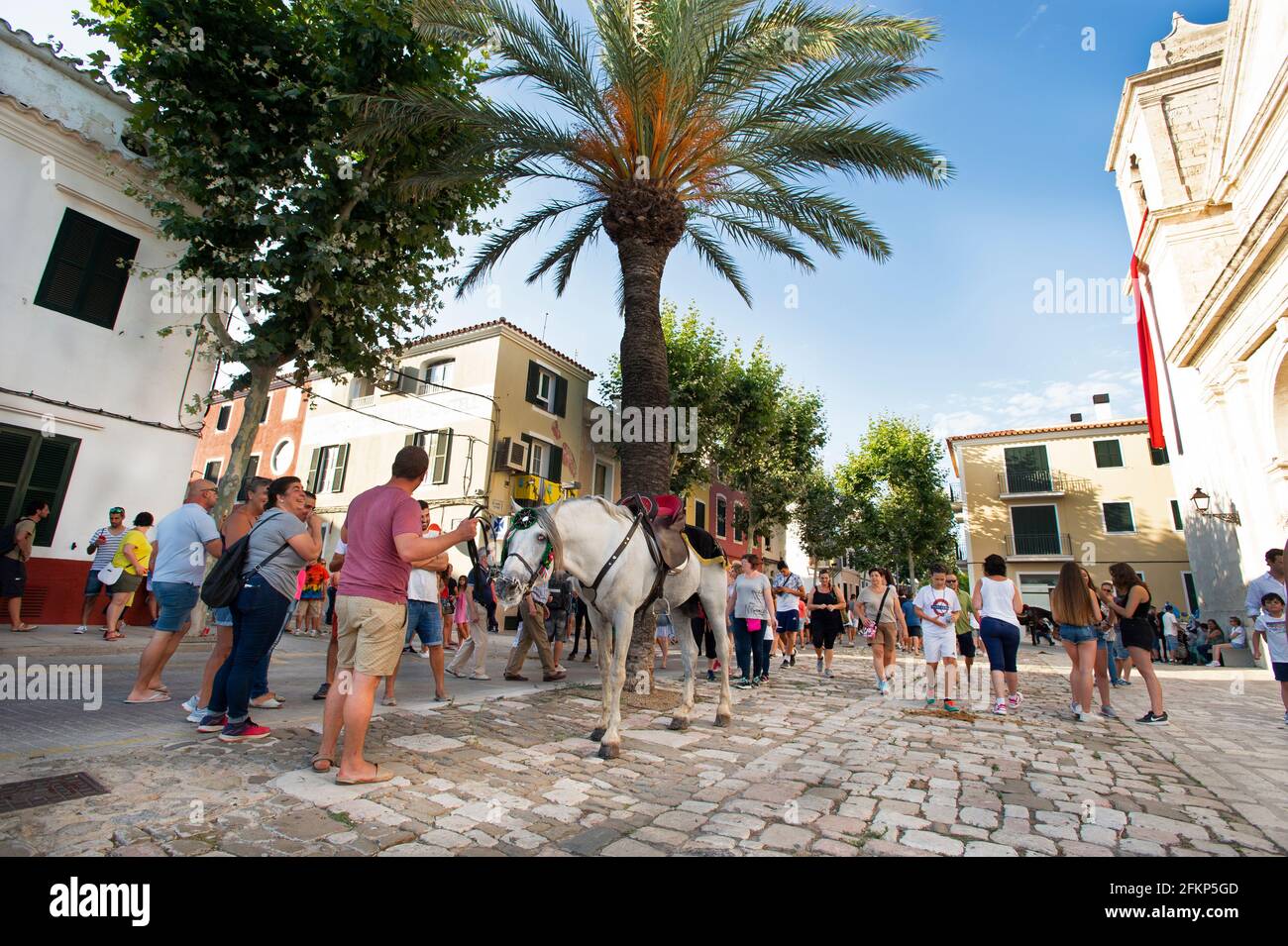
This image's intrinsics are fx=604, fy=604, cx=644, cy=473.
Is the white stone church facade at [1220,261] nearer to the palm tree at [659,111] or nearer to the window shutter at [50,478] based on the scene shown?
the palm tree at [659,111]

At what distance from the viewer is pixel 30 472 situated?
10.2 meters

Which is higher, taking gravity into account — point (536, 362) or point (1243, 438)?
point (536, 362)

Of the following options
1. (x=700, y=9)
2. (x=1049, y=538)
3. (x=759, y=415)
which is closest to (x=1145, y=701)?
(x=700, y=9)

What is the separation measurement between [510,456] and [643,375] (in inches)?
525

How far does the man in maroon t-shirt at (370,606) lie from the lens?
3.61m

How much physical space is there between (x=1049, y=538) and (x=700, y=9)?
36.5 m

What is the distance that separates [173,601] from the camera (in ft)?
16.7

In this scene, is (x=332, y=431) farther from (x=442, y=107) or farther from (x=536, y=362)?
(x=442, y=107)

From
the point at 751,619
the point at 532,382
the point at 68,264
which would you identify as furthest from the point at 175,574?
the point at 532,382

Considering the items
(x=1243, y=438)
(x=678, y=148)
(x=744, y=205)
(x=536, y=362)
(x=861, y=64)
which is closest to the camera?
(x=861, y=64)

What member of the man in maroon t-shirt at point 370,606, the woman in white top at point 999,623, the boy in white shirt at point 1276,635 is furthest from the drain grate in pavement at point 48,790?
the boy in white shirt at point 1276,635

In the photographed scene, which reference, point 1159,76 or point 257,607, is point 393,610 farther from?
point 1159,76

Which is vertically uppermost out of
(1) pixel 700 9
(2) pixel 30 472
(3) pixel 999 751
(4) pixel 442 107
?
(1) pixel 700 9

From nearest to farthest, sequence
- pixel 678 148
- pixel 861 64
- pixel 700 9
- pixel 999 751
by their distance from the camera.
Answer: pixel 999 751
pixel 700 9
pixel 861 64
pixel 678 148
